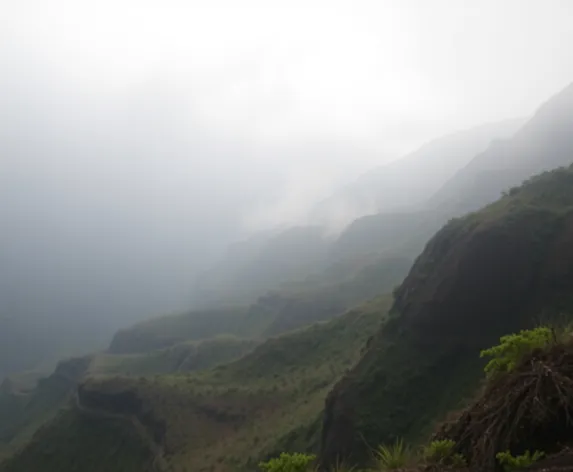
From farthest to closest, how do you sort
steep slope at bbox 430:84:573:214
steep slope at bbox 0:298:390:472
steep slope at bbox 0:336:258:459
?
steep slope at bbox 430:84:573:214, steep slope at bbox 0:336:258:459, steep slope at bbox 0:298:390:472

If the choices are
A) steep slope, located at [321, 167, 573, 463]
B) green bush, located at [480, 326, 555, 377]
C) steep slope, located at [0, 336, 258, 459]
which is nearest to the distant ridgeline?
steep slope, located at [321, 167, 573, 463]

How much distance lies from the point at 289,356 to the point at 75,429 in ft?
97.7

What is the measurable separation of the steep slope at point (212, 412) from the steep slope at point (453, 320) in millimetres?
8572

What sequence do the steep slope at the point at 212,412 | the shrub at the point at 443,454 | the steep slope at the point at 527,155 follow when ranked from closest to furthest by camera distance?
the shrub at the point at 443,454 < the steep slope at the point at 212,412 < the steep slope at the point at 527,155

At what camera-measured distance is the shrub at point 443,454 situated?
7.36 m

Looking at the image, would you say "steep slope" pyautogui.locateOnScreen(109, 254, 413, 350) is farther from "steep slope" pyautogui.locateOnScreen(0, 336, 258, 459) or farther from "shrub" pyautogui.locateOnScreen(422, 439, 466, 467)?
"shrub" pyautogui.locateOnScreen(422, 439, 466, 467)

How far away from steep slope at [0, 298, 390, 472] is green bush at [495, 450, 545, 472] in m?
34.3

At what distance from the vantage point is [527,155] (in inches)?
5842

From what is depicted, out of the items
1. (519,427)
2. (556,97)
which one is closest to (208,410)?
(519,427)

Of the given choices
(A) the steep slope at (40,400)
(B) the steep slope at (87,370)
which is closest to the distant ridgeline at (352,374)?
(B) the steep slope at (87,370)

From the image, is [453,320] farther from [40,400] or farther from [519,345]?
[40,400]

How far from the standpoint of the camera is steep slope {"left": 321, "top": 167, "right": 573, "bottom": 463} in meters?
30.9

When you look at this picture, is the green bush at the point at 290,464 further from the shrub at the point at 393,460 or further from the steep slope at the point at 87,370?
the steep slope at the point at 87,370

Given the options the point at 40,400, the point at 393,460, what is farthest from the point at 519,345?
→ the point at 40,400
